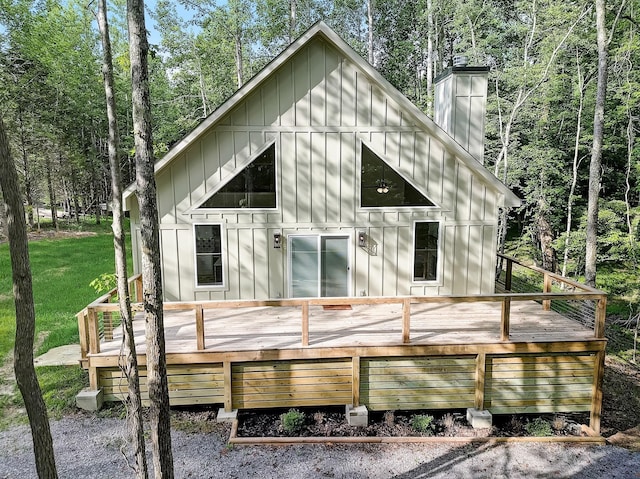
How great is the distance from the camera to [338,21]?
25.0 m

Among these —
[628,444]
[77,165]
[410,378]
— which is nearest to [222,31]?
[77,165]

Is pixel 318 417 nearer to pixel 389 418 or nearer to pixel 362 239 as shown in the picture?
pixel 389 418

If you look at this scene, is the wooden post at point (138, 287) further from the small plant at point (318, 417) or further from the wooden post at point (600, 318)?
the wooden post at point (600, 318)

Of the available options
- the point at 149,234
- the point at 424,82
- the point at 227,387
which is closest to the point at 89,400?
the point at 227,387

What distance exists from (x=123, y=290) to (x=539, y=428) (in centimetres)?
613

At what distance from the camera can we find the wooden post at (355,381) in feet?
19.9

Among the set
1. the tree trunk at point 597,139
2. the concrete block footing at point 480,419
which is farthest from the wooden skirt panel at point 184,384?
the tree trunk at point 597,139

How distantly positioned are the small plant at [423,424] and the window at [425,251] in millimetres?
2840

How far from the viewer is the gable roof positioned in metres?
7.34

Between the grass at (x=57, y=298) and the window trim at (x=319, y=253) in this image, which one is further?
the window trim at (x=319, y=253)

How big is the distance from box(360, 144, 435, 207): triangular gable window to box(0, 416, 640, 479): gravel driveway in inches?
168

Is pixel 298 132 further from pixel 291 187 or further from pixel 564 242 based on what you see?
pixel 564 242

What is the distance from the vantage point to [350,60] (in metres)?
→ 7.66

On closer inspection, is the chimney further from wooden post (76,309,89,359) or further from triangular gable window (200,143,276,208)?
wooden post (76,309,89,359)
